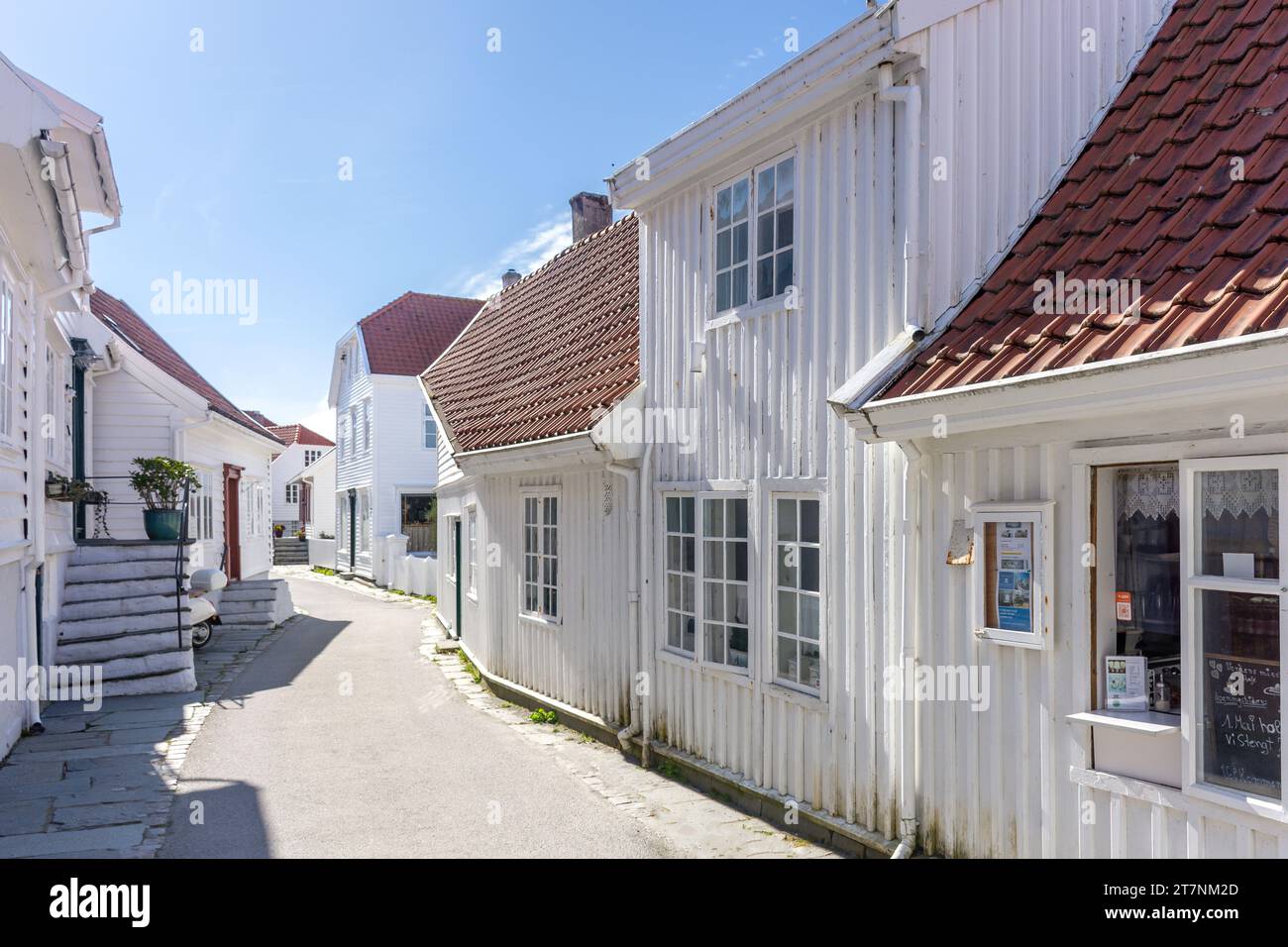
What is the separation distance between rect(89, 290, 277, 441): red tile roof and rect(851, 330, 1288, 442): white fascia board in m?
14.3

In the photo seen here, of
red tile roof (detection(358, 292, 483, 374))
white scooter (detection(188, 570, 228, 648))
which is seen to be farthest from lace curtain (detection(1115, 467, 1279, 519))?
red tile roof (detection(358, 292, 483, 374))

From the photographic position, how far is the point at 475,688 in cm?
1174

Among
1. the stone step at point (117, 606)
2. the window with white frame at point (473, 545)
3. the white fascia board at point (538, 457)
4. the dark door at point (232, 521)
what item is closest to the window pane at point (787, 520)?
the white fascia board at point (538, 457)

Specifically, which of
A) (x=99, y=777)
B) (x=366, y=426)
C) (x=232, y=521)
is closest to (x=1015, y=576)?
(x=99, y=777)

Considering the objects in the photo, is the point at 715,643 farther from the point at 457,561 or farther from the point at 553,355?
the point at 457,561

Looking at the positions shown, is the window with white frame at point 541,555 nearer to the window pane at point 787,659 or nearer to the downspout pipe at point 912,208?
the window pane at point 787,659

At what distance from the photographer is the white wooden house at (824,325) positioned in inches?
213

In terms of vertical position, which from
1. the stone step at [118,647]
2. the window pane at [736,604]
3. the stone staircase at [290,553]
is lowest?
the stone staircase at [290,553]

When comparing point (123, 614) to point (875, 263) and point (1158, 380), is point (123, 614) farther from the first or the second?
point (1158, 380)

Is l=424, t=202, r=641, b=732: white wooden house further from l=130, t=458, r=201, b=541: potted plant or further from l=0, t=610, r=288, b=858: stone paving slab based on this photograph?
l=130, t=458, r=201, b=541: potted plant

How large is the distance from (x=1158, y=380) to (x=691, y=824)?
4.25 metres

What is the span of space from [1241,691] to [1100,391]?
1.36 m

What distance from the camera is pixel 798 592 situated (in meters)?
6.33
